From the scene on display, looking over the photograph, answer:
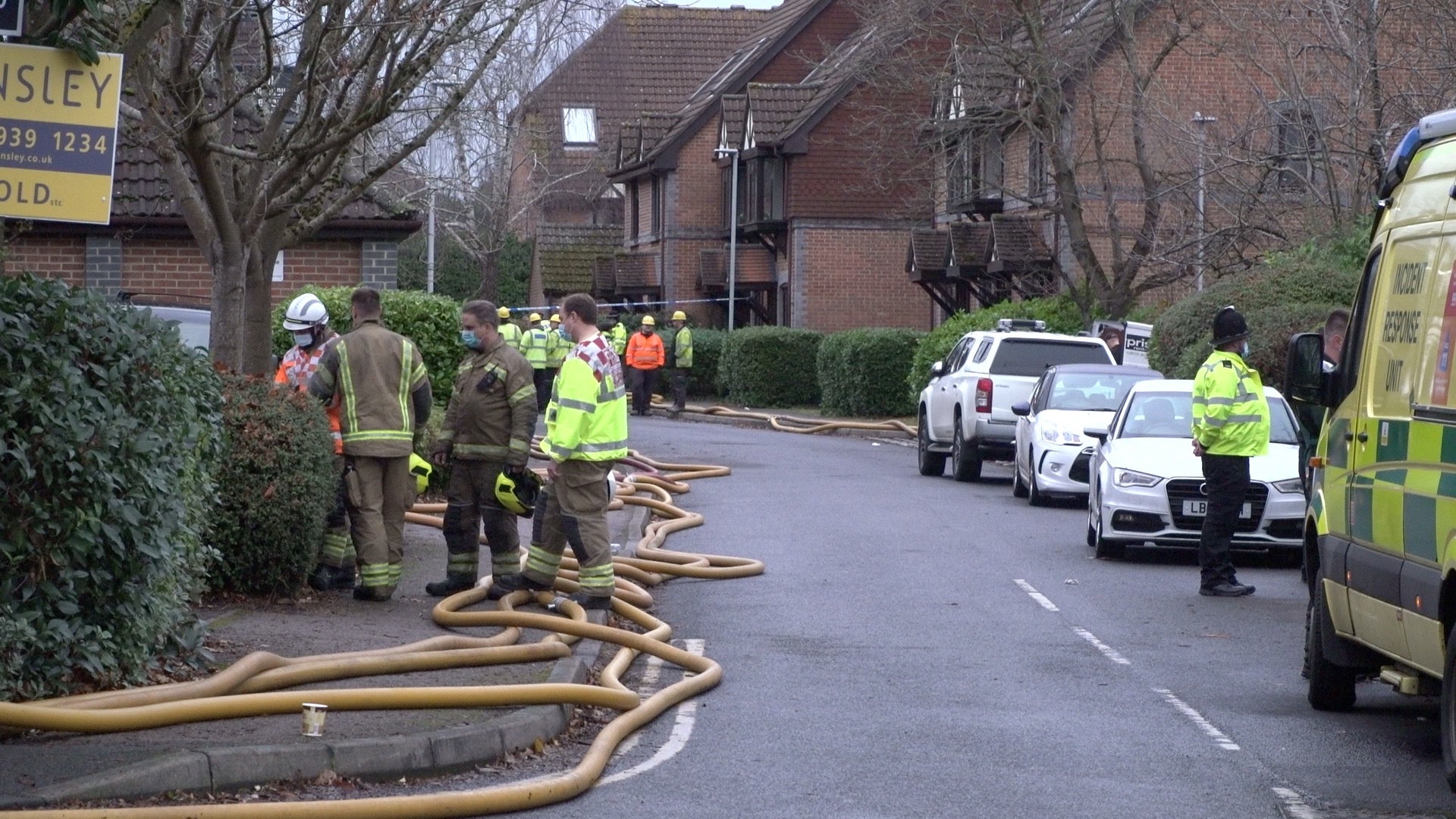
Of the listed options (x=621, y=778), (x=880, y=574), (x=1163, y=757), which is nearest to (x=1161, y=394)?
(x=880, y=574)

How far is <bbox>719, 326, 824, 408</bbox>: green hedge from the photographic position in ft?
134

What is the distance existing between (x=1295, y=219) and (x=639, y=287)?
30.7m

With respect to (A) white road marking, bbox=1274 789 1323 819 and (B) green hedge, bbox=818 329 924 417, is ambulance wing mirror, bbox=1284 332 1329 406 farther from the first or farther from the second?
(B) green hedge, bbox=818 329 924 417

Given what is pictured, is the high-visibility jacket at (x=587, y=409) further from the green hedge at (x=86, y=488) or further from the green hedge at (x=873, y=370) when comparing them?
the green hedge at (x=873, y=370)

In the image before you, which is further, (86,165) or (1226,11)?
(1226,11)

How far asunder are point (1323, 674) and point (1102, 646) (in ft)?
6.95

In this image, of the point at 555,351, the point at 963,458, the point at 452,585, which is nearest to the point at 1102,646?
the point at 452,585

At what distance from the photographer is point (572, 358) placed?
1085 centimetres

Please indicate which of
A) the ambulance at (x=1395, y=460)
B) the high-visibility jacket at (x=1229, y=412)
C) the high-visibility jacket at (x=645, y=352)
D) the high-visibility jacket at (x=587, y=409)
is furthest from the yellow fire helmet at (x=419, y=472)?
the high-visibility jacket at (x=645, y=352)

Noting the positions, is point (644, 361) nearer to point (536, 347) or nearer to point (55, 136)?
point (536, 347)

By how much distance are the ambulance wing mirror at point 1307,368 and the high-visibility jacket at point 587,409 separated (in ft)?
12.4

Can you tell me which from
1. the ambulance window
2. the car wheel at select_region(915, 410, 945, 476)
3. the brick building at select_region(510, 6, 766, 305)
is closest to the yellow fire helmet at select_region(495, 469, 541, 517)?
the ambulance window

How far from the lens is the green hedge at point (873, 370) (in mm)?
36000

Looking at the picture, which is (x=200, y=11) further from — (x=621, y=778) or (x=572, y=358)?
(x=621, y=778)
